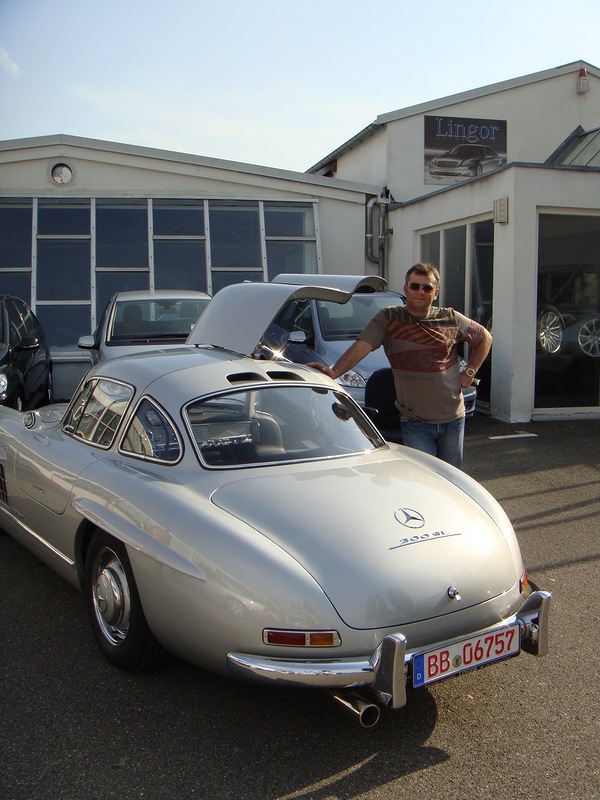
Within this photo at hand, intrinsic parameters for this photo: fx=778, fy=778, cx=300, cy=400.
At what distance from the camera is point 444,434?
490 cm

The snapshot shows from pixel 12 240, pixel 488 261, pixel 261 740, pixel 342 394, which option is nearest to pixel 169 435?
pixel 342 394

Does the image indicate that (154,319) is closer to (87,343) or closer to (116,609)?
(87,343)

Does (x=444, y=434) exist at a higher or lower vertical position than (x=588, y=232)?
Result: lower

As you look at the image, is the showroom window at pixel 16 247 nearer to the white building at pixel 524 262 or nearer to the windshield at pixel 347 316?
the windshield at pixel 347 316

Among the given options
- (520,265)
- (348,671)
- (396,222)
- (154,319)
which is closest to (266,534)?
(348,671)

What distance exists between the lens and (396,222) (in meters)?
13.6

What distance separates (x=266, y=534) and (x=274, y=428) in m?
0.94

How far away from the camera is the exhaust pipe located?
2785 millimetres

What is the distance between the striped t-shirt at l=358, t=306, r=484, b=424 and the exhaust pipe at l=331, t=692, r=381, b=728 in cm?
225

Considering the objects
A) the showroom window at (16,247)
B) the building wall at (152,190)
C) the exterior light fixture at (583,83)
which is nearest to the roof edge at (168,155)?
the building wall at (152,190)

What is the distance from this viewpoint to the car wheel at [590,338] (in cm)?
1052

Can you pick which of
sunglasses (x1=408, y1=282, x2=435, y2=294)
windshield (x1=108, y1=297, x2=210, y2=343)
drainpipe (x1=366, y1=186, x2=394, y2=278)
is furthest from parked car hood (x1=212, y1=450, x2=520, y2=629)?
drainpipe (x1=366, y1=186, x2=394, y2=278)

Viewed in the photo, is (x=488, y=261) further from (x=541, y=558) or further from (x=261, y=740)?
(x=261, y=740)

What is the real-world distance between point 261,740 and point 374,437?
5.98 ft
